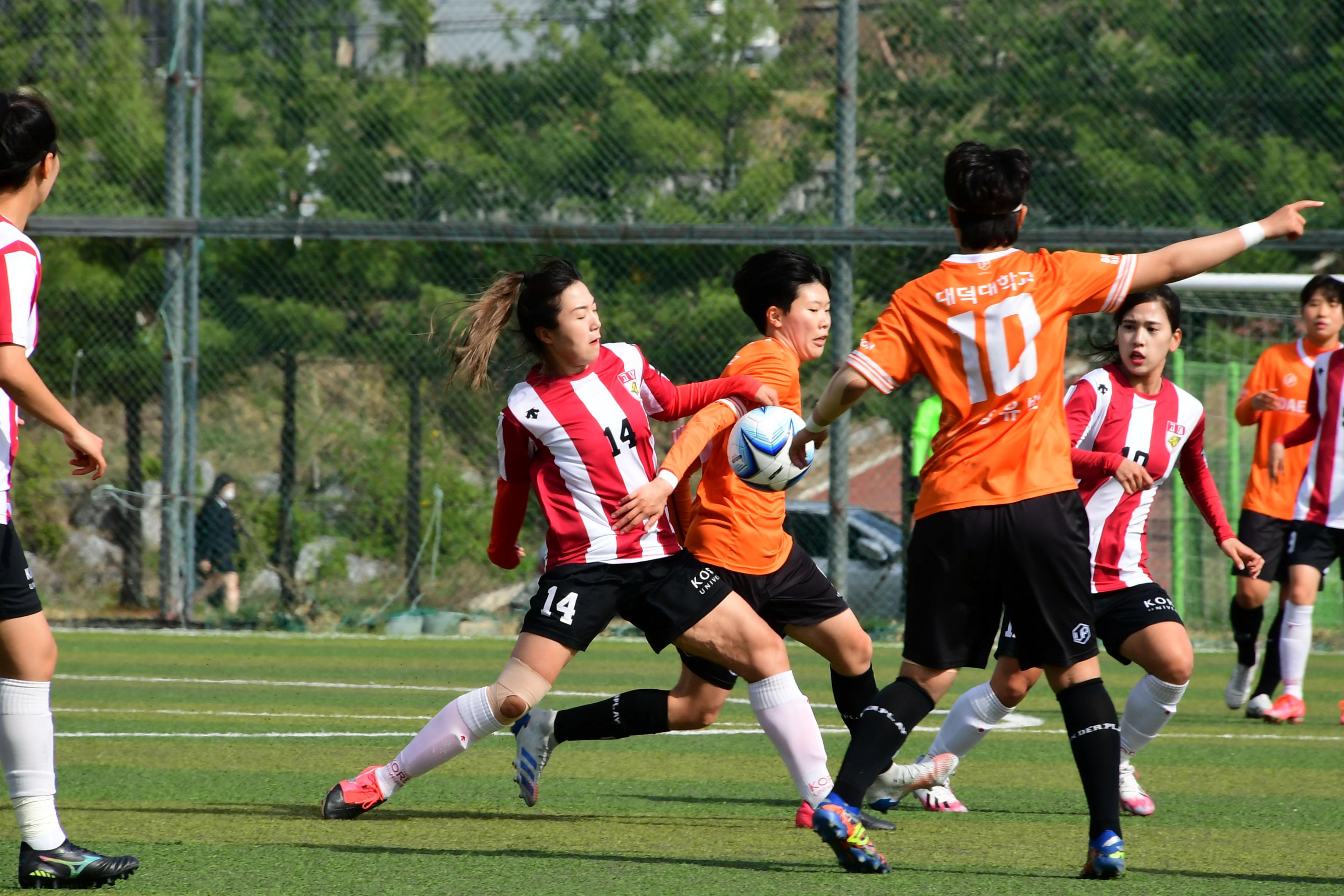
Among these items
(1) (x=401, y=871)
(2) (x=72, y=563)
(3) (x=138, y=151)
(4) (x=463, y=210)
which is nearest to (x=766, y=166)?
(4) (x=463, y=210)

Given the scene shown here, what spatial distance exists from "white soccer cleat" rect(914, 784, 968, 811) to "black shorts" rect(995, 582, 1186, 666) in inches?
19.8

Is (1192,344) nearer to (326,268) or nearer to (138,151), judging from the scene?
(326,268)

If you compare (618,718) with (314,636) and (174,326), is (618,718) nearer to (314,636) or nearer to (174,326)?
(314,636)

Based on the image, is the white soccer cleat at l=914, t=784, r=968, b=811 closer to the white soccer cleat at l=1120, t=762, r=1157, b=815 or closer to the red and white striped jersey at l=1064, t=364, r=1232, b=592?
the white soccer cleat at l=1120, t=762, r=1157, b=815

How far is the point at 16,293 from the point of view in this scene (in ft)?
12.2

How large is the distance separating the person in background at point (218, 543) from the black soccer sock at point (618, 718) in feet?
27.1

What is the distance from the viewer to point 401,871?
4.17 meters

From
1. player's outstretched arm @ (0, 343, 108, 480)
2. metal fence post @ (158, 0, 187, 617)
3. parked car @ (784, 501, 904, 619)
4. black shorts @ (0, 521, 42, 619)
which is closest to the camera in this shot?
player's outstretched arm @ (0, 343, 108, 480)

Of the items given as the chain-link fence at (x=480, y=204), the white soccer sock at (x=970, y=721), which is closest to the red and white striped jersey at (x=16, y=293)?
the white soccer sock at (x=970, y=721)

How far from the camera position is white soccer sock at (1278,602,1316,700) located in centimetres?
802

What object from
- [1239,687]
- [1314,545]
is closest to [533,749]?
[1239,687]

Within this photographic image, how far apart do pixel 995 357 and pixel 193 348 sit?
10313mm

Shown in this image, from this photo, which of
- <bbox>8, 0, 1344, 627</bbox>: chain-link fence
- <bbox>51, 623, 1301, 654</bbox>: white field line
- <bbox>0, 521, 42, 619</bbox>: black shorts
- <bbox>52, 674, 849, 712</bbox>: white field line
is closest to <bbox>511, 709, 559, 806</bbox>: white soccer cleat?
<bbox>0, 521, 42, 619</bbox>: black shorts

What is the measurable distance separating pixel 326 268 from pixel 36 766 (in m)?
10.3
